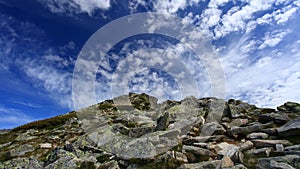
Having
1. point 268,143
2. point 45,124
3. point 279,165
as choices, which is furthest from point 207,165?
point 45,124

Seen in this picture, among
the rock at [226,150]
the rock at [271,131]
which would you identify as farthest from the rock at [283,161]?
the rock at [271,131]

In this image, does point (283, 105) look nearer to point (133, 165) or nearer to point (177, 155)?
point (177, 155)

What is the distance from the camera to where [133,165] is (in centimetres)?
1316

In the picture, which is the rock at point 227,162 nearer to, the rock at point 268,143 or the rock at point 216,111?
the rock at point 268,143

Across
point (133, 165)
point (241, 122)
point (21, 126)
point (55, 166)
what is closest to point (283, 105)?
point (241, 122)

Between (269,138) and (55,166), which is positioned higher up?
(269,138)

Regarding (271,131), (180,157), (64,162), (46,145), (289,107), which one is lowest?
(64,162)

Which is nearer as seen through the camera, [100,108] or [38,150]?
[38,150]

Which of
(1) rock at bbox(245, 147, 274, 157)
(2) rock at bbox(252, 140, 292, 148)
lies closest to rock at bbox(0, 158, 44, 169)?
(1) rock at bbox(245, 147, 274, 157)

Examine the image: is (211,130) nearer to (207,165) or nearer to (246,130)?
(246,130)

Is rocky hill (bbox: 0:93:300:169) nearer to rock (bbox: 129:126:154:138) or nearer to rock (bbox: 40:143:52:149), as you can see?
rock (bbox: 129:126:154:138)

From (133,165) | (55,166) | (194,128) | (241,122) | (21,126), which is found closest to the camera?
(133,165)

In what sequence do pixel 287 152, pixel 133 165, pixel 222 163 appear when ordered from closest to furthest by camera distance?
pixel 222 163, pixel 287 152, pixel 133 165

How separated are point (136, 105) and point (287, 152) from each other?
42.5m
